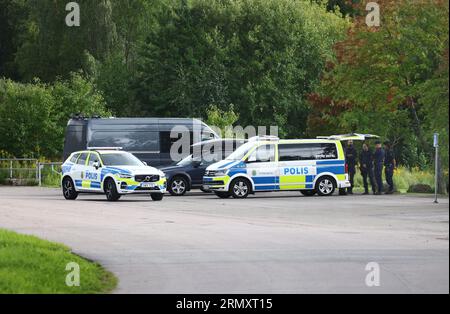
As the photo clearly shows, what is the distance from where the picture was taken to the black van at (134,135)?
4625cm

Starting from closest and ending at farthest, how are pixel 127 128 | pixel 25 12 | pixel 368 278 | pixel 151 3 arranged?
pixel 368 278
pixel 127 128
pixel 151 3
pixel 25 12

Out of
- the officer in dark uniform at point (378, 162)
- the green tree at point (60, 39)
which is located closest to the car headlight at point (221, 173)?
the officer in dark uniform at point (378, 162)

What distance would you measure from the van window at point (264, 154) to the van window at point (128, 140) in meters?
8.78

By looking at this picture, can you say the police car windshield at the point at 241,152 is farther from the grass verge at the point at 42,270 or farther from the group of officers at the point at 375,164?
the grass verge at the point at 42,270

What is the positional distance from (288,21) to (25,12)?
87.1 ft

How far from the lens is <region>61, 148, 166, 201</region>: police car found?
36.3 m

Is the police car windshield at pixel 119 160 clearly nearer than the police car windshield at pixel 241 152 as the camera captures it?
Yes

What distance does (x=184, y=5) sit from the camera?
70.3 m

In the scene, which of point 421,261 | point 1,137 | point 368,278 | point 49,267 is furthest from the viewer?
point 1,137

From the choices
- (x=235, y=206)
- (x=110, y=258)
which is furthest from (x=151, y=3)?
(x=110, y=258)

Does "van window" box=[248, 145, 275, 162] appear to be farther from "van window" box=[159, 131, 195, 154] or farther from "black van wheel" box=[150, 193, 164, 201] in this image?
"van window" box=[159, 131, 195, 154]

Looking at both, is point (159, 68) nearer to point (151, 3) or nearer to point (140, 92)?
point (140, 92)
